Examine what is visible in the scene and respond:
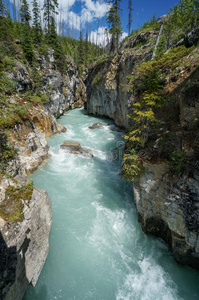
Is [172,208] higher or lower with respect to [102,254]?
higher

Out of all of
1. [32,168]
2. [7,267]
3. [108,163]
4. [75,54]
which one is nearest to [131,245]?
[7,267]

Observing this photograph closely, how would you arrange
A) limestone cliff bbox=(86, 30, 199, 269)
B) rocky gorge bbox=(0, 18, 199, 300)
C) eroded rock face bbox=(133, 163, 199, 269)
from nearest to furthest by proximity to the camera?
rocky gorge bbox=(0, 18, 199, 300) → eroded rock face bbox=(133, 163, 199, 269) → limestone cliff bbox=(86, 30, 199, 269)

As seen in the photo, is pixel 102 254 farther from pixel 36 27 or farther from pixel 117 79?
pixel 36 27

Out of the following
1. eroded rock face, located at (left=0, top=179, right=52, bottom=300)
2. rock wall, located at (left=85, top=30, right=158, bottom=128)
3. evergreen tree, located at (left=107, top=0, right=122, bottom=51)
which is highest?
evergreen tree, located at (left=107, top=0, right=122, bottom=51)

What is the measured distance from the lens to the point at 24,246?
4.16 m

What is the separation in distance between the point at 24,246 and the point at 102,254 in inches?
135

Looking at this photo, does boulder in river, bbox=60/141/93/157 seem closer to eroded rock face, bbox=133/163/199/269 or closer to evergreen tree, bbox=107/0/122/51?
eroded rock face, bbox=133/163/199/269

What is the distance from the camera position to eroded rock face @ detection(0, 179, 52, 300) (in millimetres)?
3572

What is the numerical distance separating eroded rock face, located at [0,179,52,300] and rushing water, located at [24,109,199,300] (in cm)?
84

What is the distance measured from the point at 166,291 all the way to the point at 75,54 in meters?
54.9

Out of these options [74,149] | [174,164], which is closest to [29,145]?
[74,149]

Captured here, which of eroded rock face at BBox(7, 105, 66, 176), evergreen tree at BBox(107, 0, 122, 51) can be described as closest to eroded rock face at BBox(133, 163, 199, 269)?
eroded rock face at BBox(7, 105, 66, 176)

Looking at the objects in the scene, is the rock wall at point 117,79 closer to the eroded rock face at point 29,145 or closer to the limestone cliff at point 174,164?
the limestone cliff at point 174,164

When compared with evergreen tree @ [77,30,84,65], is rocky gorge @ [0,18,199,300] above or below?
below
